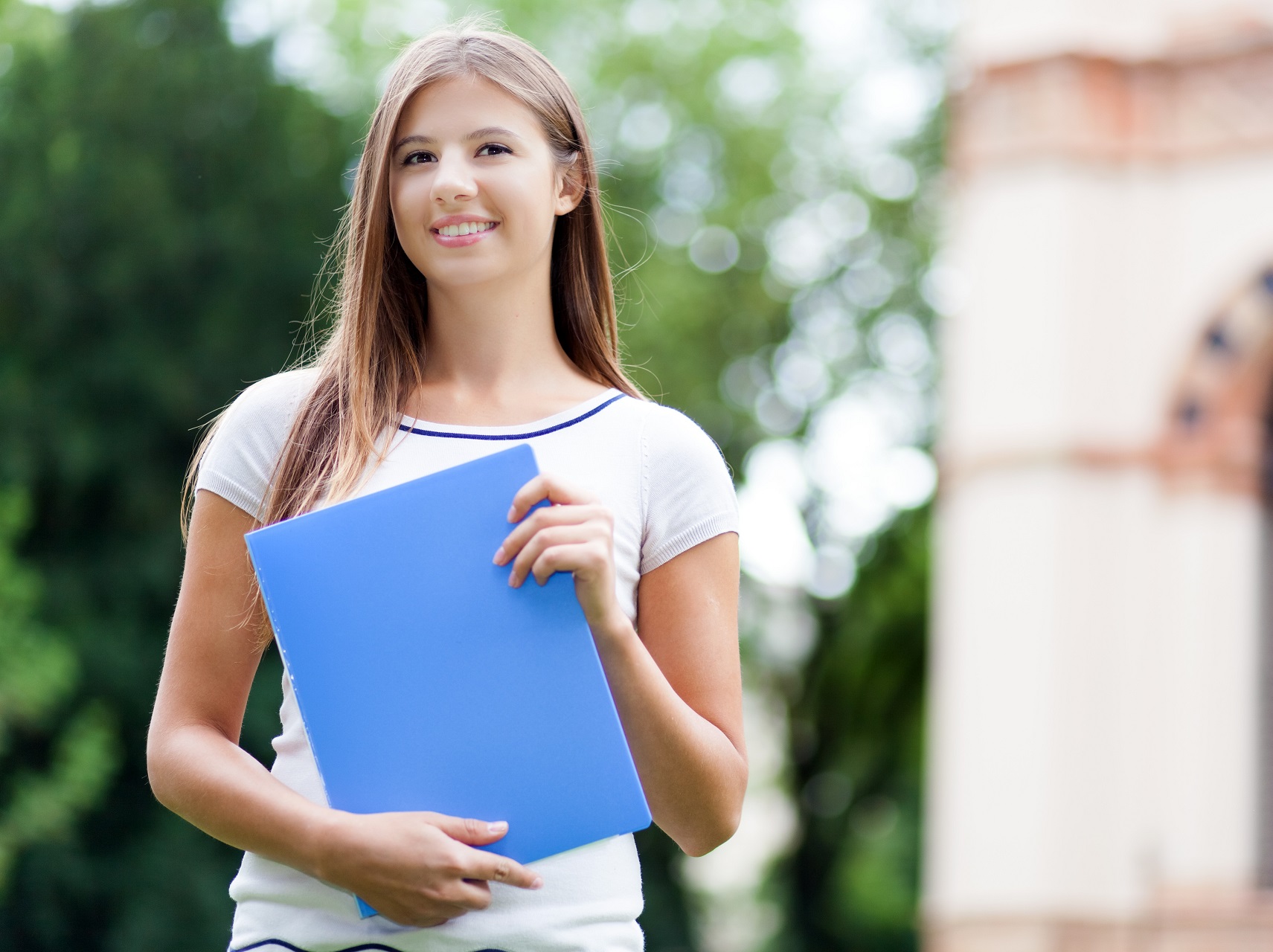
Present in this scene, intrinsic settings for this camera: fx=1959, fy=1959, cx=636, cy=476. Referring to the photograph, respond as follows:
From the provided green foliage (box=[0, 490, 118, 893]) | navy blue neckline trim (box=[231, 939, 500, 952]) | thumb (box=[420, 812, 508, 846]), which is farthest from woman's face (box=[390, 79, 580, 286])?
green foliage (box=[0, 490, 118, 893])

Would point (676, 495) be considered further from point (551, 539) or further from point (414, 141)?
point (414, 141)

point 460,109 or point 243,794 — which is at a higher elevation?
point 460,109

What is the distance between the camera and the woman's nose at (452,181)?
201 centimetres

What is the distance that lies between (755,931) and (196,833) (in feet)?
53.8

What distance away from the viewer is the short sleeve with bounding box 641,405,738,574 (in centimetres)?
204

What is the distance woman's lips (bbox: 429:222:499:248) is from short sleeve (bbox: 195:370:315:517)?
22 cm

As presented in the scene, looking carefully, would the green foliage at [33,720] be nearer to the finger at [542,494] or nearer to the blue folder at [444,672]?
the blue folder at [444,672]

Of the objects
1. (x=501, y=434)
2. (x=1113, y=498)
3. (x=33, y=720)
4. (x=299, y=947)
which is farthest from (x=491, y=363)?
(x=33, y=720)

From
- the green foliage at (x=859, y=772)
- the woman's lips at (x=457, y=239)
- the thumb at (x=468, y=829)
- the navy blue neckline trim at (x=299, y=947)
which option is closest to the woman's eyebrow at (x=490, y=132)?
the woman's lips at (x=457, y=239)

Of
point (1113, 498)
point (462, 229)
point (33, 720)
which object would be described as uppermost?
point (1113, 498)

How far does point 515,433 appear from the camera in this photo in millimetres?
2012

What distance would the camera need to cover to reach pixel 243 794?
184cm

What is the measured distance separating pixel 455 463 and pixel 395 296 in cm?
26

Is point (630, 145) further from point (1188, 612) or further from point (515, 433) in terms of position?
point (515, 433)
